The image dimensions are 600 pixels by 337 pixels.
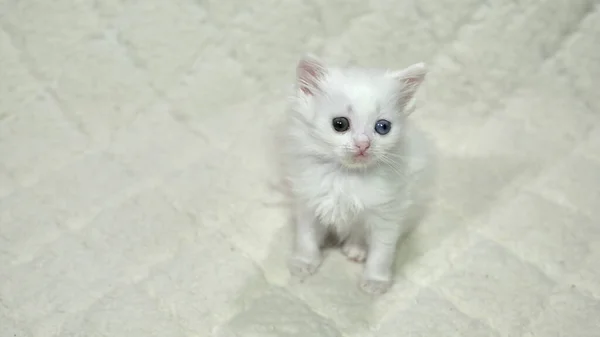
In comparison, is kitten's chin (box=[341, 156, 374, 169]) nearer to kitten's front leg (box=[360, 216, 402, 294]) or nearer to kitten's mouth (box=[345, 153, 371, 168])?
kitten's mouth (box=[345, 153, 371, 168])

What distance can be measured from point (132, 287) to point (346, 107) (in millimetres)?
535

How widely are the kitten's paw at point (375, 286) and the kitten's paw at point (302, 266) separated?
4.2 inches

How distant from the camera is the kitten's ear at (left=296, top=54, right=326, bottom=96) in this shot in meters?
1.07

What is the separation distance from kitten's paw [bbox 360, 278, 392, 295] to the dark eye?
33 cm

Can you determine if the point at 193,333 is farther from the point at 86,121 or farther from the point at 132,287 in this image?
the point at 86,121


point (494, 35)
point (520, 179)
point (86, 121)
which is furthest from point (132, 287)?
point (494, 35)

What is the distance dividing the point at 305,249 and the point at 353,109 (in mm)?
344

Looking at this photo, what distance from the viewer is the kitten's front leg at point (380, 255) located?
1188 millimetres

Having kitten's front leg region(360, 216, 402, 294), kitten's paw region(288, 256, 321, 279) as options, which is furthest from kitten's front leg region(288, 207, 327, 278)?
kitten's front leg region(360, 216, 402, 294)

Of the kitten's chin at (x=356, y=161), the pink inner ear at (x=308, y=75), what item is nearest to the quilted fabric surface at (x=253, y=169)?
the kitten's chin at (x=356, y=161)

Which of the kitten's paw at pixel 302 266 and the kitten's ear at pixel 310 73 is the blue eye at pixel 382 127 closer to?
the kitten's ear at pixel 310 73

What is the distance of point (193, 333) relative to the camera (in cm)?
116

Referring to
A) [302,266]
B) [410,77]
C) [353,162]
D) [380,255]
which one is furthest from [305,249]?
[410,77]

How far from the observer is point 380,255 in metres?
1.22
